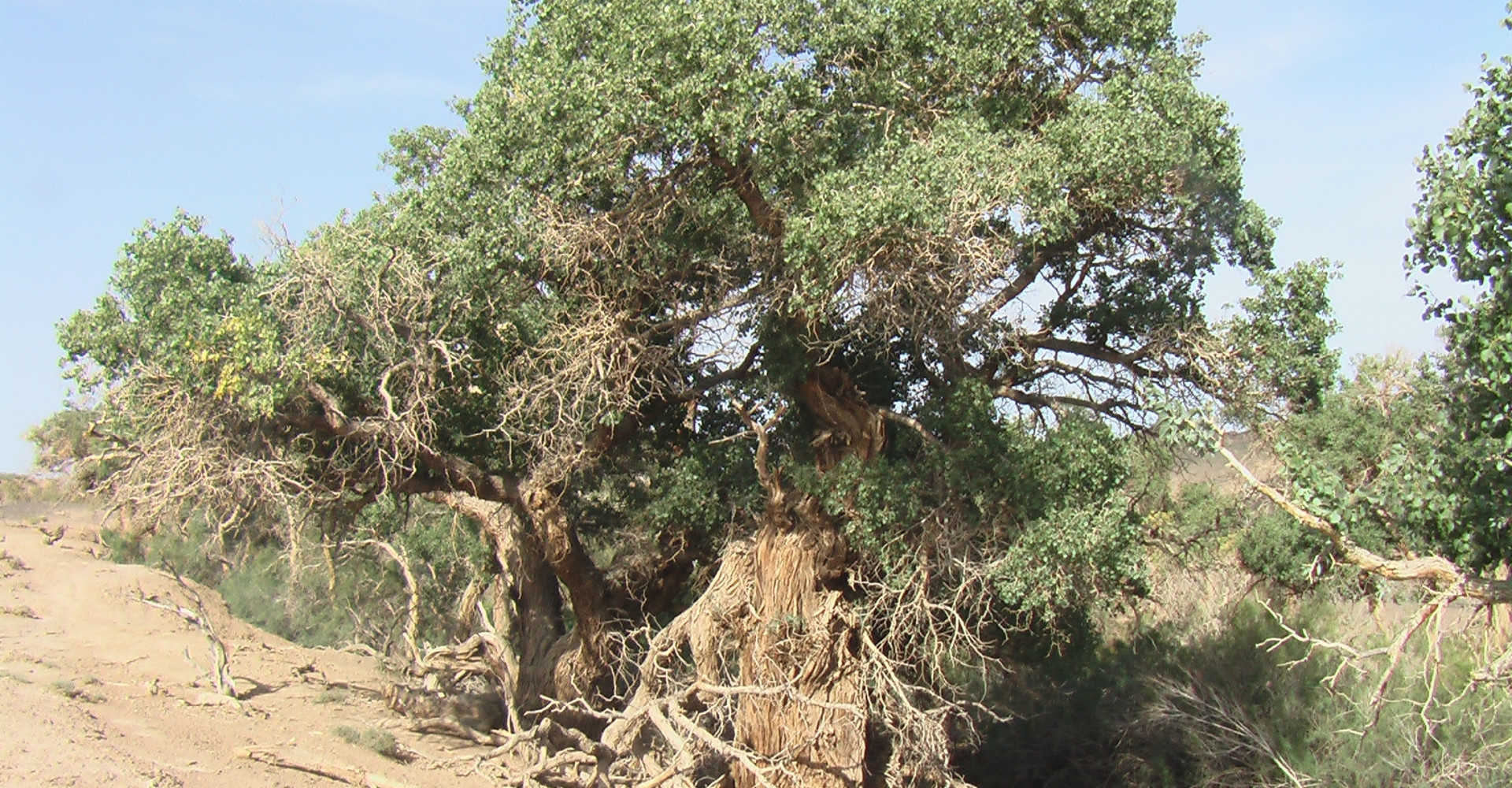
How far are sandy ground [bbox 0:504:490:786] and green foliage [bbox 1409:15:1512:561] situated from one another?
790 cm

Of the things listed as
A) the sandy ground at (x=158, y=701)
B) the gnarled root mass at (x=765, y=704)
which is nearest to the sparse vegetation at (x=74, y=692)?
the sandy ground at (x=158, y=701)

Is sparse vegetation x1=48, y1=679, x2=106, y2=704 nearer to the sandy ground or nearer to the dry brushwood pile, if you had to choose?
the sandy ground

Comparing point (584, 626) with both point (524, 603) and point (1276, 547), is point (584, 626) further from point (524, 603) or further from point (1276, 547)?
point (1276, 547)

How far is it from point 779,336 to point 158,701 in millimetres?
6150

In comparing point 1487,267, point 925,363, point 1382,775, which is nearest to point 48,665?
point 925,363

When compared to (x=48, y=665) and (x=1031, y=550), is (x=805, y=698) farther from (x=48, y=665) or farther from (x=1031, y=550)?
(x=48, y=665)

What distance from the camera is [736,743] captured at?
10.6m

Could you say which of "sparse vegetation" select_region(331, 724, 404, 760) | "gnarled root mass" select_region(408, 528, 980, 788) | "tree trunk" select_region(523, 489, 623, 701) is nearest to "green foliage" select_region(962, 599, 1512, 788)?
"gnarled root mass" select_region(408, 528, 980, 788)

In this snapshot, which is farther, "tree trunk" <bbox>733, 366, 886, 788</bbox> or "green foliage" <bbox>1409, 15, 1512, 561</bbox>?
"tree trunk" <bbox>733, 366, 886, 788</bbox>

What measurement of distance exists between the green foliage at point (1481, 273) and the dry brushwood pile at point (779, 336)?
3.18 meters

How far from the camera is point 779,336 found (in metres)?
10.9

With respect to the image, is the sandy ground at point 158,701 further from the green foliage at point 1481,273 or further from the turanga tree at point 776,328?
the green foliage at point 1481,273

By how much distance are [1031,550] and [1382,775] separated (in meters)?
4.71

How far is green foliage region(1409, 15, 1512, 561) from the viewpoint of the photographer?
19.6 feet
